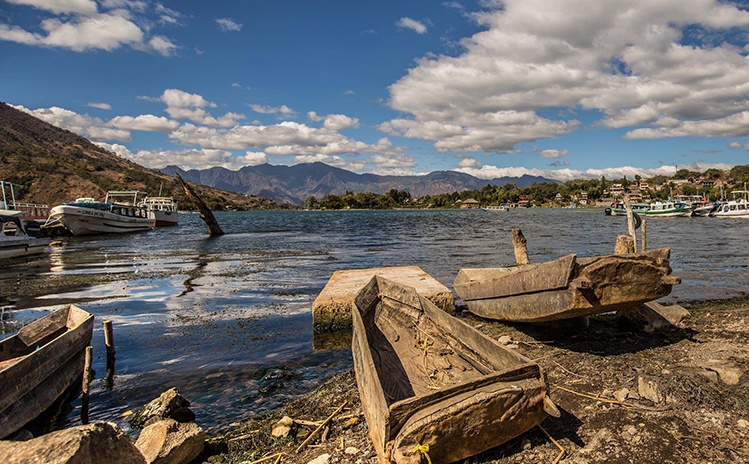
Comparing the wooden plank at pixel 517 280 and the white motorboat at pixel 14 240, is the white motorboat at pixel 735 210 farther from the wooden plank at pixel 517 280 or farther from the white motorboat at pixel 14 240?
the white motorboat at pixel 14 240

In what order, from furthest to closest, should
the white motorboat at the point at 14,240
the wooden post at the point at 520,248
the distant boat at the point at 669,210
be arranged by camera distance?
the distant boat at the point at 669,210, the white motorboat at the point at 14,240, the wooden post at the point at 520,248

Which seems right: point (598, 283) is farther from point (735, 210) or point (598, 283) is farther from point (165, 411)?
point (735, 210)

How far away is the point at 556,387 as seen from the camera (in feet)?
19.5

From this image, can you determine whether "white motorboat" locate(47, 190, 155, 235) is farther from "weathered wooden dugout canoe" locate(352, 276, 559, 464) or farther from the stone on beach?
"weathered wooden dugout canoe" locate(352, 276, 559, 464)

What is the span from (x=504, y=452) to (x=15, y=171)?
436 feet

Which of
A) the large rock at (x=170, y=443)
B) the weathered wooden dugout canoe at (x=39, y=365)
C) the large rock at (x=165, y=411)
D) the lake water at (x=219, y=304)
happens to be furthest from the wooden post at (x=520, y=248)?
the weathered wooden dugout canoe at (x=39, y=365)

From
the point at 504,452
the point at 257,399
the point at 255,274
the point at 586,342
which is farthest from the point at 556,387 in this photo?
the point at 255,274

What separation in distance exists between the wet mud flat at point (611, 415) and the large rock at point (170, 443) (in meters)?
0.25

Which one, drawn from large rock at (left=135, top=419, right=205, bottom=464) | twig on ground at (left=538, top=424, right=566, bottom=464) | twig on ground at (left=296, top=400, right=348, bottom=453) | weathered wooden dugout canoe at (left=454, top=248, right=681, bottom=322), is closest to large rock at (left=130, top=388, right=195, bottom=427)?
large rock at (left=135, top=419, right=205, bottom=464)

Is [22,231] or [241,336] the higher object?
[22,231]

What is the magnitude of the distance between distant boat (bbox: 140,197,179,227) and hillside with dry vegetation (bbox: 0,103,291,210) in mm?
13616

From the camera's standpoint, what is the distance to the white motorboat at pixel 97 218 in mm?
41438

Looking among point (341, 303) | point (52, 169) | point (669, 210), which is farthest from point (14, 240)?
point (52, 169)

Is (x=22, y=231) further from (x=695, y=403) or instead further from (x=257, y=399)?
(x=695, y=403)
